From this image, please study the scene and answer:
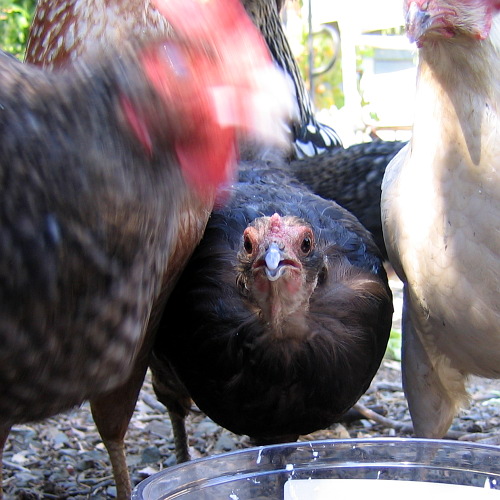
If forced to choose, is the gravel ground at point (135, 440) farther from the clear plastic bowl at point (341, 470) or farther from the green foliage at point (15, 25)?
the green foliage at point (15, 25)

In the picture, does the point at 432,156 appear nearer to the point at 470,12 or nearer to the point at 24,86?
the point at 470,12

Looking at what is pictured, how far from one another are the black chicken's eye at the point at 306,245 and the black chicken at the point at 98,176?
0.73m

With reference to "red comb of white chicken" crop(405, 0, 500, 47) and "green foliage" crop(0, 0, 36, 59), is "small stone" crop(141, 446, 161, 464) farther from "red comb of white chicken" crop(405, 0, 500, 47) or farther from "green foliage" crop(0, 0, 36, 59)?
"green foliage" crop(0, 0, 36, 59)

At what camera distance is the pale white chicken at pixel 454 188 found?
170 cm

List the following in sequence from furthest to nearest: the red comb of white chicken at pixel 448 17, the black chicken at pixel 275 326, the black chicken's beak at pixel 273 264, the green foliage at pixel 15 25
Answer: the green foliage at pixel 15 25 < the black chicken at pixel 275 326 < the black chicken's beak at pixel 273 264 < the red comb of white chicken at pixel 448 17

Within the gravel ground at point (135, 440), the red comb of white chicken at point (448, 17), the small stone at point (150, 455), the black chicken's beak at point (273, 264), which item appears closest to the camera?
Answer: the red comb of white chicken at point (448, 17)

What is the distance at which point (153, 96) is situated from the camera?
1.08 metres

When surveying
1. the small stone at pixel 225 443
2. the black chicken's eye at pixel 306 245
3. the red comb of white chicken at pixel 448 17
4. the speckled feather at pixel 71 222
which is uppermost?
the red comb of white chicken at pixel 448 17

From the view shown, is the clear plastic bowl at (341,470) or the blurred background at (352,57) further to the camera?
the blurred background at (352,57)

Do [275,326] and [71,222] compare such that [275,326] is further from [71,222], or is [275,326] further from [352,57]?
[352,57]

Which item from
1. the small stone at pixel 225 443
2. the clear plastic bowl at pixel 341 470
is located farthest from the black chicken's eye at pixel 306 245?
the small stone at pixel 225 443

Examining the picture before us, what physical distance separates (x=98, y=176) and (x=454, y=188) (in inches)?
40.4

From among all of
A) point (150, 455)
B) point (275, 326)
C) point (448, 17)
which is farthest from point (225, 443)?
point (448, 17)

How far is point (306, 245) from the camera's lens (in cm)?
190
